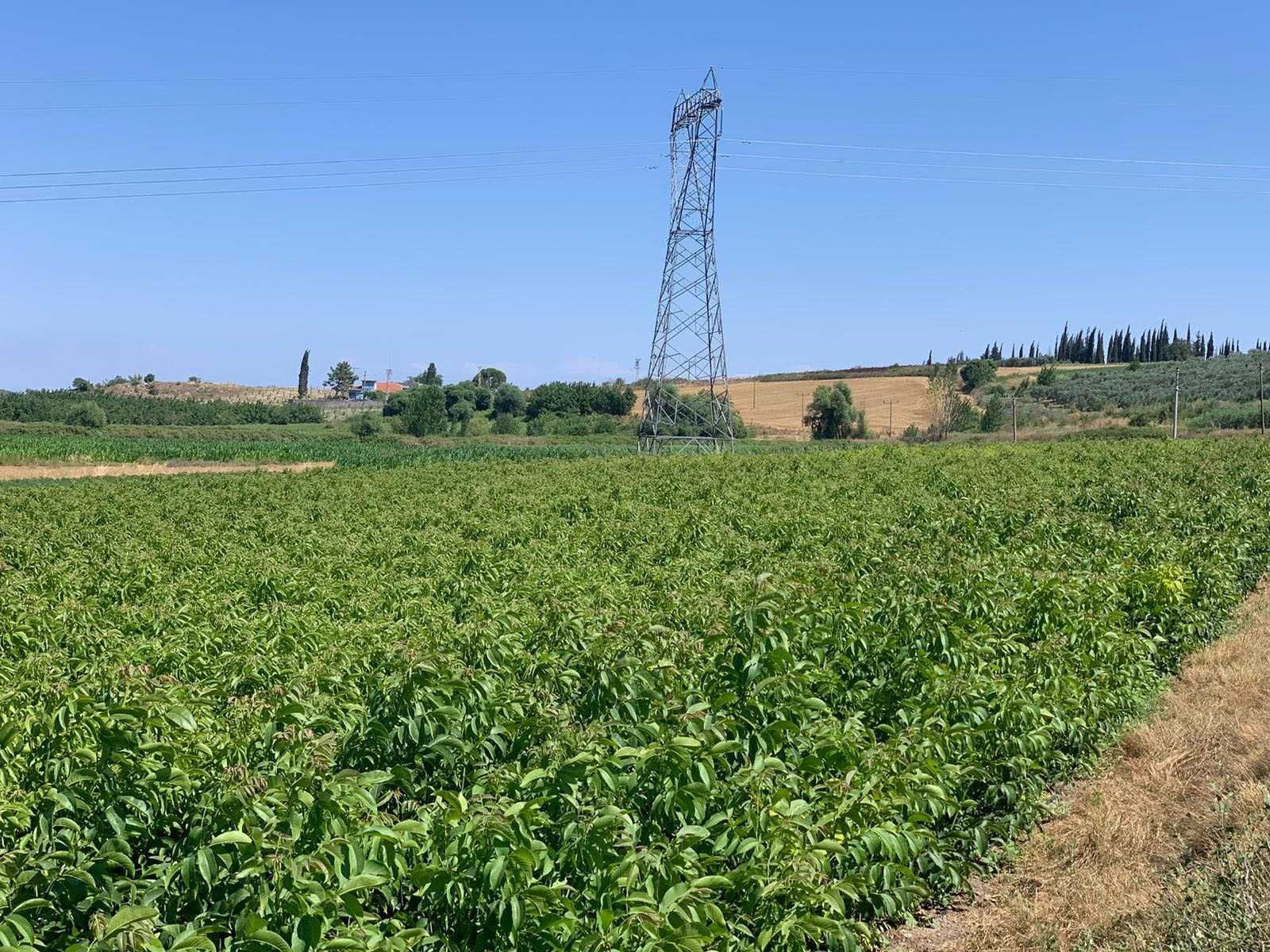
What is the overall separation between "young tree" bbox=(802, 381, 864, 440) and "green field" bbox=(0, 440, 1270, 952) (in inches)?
2415

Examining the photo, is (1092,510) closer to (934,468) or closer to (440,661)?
(934,468)

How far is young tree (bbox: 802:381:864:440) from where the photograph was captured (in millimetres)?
Answer: 75812

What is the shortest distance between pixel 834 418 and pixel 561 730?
236 ft

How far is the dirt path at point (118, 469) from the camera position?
2007 inches

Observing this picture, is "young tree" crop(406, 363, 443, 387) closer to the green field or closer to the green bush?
the green bush

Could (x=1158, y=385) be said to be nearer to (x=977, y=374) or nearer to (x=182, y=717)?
(x=977, y=374)

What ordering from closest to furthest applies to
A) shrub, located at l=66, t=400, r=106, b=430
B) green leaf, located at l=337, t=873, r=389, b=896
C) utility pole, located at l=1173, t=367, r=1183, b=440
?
green leaf, located at l=337, t=873, r=389, b=896, utility pole, located at l=1173, t=367, r=1183, b=440, shrub, located at l=66, t=400, r=106, b=430

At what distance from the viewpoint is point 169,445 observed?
68875 millimetres

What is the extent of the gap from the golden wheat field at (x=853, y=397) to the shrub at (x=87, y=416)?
151 ft

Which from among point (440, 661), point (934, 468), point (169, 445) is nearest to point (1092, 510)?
point (934, 468)

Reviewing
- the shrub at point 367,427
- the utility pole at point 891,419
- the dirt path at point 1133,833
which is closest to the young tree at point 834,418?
the utility pole at point 891,419

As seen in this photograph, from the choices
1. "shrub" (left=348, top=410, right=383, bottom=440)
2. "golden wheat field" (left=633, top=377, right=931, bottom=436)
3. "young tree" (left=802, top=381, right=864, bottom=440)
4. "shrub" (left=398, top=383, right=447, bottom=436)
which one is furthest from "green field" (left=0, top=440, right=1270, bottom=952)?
A: "shrub" (left=348, top=410, right=383, bottom=440)

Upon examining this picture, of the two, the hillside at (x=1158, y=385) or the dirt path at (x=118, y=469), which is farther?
the hillside at (x=1158, y=385)

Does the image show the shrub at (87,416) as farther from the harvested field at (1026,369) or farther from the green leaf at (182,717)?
the green leaf at (182,717)
